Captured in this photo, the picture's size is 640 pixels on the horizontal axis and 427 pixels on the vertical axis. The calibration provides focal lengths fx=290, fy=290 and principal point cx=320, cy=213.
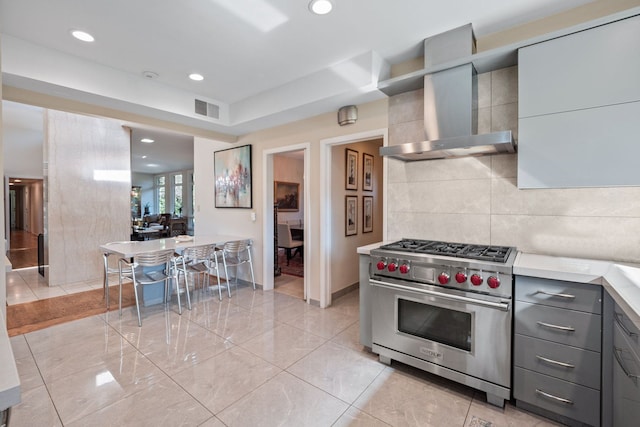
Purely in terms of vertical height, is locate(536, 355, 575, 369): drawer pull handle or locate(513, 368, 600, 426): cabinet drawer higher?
locate(536, 355, 575, 369): drawer pull handle

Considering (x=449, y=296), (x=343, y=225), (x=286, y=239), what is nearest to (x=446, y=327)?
(x=449, y=296)

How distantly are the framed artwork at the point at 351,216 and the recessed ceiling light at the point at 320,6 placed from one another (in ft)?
7.95

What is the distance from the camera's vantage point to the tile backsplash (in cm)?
200

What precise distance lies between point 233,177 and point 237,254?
1250 mm

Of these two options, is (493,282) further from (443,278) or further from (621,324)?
(621,324)

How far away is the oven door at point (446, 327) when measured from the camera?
73.9 inches

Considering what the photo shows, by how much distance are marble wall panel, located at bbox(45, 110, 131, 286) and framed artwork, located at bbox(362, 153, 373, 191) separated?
4.30 m

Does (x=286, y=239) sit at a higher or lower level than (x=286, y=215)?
lower

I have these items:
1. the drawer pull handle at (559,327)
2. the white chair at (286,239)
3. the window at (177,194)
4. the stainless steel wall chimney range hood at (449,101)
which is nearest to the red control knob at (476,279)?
the drawer pull handle at (559,327)

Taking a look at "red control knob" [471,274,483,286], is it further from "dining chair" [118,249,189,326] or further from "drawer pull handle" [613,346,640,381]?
"dining chair" [118,249,189,326]

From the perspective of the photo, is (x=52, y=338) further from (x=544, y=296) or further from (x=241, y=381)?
(x=544, y=296)

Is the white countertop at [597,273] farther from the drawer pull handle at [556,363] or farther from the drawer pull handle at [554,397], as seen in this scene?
the drawer pull handle at [554,397]

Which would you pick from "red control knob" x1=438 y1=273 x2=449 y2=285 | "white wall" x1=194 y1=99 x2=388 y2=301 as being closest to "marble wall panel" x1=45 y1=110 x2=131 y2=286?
"white wall" x1=194 y1=99 x2=388 y2=301

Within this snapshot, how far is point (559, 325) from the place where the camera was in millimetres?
1713
